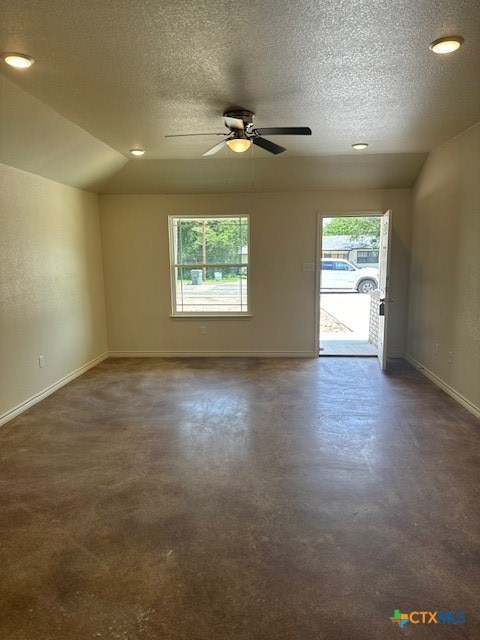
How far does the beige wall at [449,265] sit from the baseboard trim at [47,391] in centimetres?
436

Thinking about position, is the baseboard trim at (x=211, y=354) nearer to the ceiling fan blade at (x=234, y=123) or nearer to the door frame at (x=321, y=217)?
the door frame at (x=321, y=217)

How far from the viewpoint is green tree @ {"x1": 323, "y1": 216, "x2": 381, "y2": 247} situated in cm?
1212

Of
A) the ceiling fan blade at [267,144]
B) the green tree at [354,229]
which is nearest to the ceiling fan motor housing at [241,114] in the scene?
the ceiling fan blade at [267,144]

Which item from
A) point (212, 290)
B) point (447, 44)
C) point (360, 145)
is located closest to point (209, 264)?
point (212, 290)

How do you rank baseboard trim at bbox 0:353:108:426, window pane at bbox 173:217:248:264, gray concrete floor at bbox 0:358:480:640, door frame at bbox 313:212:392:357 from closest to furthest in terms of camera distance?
gray concrete floor at bbox 0:358:480:640 < baseboard trim at bbox 0:353:108:426 < door frame at bbox 313:212:392:357 < window pane at bbox 173:217:248:264

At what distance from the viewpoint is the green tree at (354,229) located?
12.1m

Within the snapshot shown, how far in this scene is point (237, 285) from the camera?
5.78m

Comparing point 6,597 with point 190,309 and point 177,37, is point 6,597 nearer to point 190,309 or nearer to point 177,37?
point 177,37

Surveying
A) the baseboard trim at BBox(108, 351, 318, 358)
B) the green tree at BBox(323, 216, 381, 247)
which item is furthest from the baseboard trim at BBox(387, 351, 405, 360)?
the green tree at BBox(323, 216, 381, 247)

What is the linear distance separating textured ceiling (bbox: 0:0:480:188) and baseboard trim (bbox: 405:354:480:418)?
2.60 m

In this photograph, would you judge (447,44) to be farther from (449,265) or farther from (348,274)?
(348,274)

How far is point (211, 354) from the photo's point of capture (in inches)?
231

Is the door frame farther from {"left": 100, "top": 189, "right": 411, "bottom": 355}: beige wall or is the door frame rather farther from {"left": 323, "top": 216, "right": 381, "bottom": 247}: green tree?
{"left": 323, "top": 216, "right": 381, "bottom": 247}: green tree

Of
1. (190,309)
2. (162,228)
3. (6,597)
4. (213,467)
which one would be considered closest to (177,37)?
(213,467)
